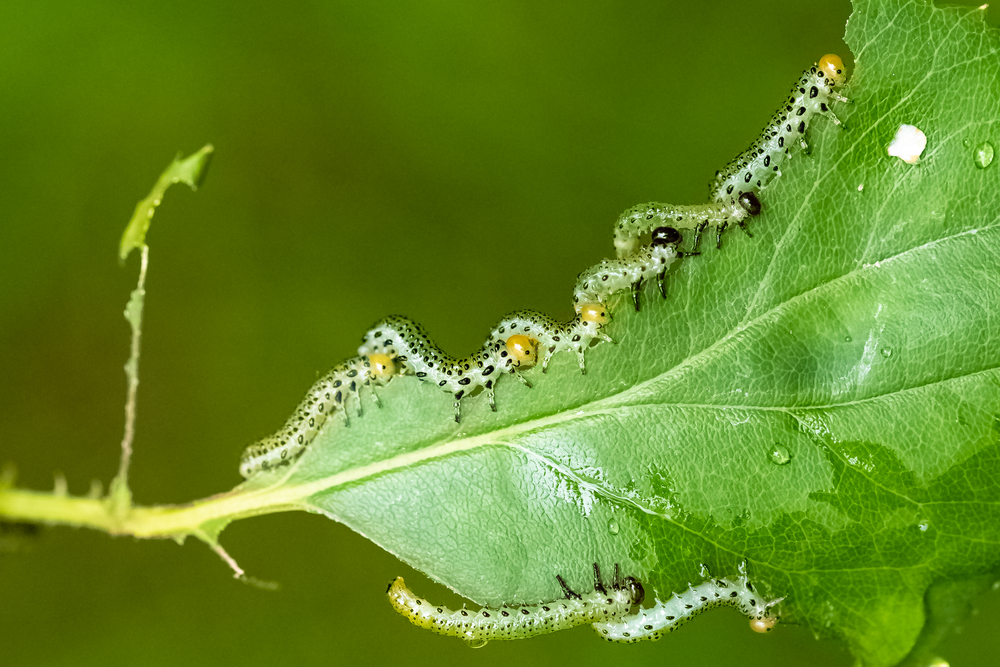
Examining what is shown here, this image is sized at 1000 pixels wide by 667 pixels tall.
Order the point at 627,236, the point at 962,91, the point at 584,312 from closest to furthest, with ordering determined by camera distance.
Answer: the point at 962,91 < the point at 584,312 < the point at 627,236

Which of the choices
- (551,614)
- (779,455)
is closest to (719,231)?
(779,455)

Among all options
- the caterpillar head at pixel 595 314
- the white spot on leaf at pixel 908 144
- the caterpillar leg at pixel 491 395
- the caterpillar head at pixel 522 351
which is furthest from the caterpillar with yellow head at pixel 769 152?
the caterpillar leg at pixel 491 395

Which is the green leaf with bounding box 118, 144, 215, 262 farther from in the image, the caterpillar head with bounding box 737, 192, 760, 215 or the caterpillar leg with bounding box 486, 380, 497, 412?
the caterpillar head with bounding box 737, 192, 760, 215

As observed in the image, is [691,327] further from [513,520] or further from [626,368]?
[513,520]

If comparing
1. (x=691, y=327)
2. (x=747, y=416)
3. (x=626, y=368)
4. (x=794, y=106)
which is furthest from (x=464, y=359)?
(x=794, y=106)

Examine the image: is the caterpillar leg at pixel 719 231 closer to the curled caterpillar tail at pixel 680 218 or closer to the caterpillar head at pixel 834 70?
the curled caterpillar tail at pixel 680 218

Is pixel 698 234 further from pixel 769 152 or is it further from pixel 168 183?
pixel 168 183
